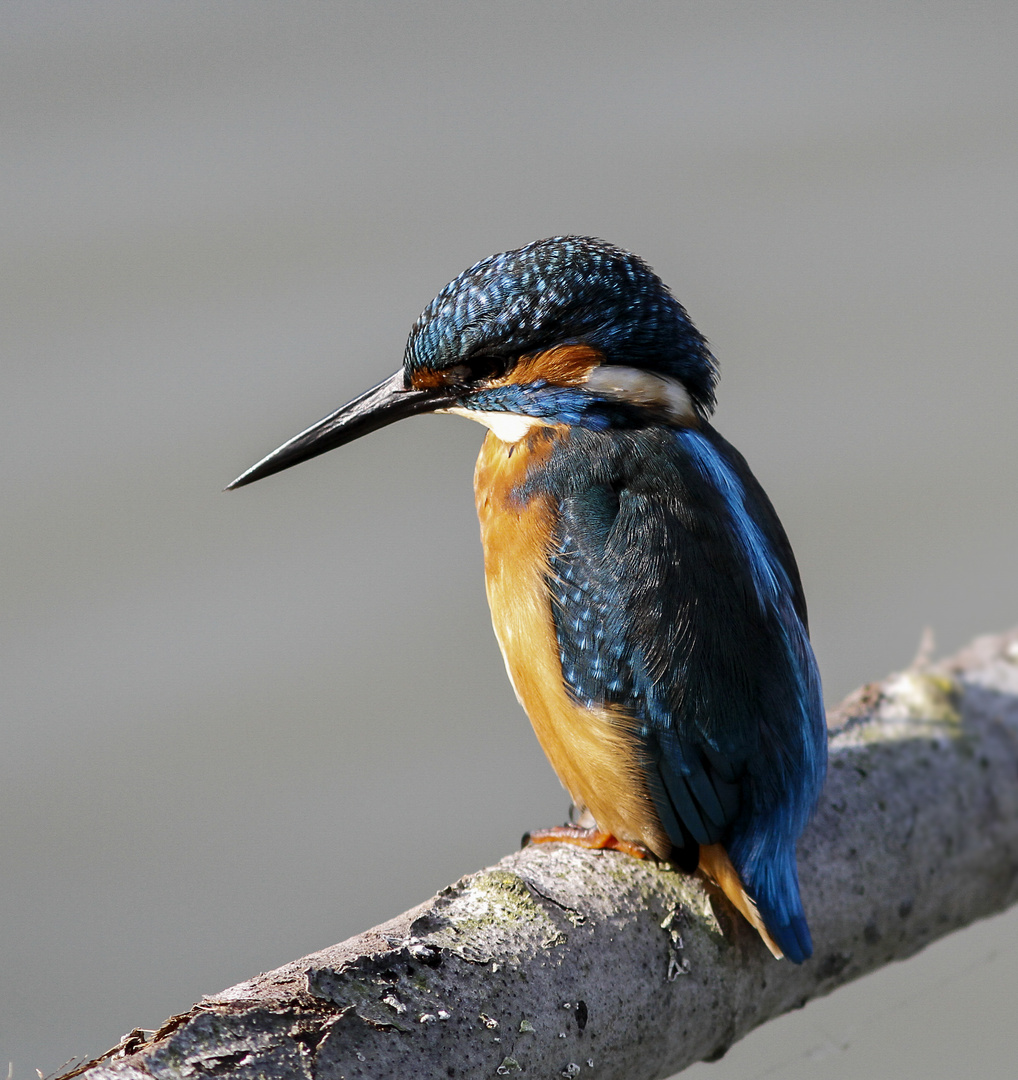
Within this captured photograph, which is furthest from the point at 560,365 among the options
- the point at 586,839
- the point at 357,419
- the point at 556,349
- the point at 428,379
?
the point at 586,839

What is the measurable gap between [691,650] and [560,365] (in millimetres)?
349

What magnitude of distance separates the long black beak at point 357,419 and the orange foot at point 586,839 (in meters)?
0.54

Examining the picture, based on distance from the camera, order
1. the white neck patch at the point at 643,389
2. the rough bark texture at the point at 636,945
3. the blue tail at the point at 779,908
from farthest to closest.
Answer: the white neck patch at the point at 643,389 < the blue tail at the point at 779,908 < the rough bark texture at the point at 636,945

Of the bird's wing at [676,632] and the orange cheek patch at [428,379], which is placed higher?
the orange cheek patch at [428,379]

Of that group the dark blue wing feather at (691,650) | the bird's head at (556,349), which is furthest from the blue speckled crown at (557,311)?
the dark blue wing feather at (691,650)

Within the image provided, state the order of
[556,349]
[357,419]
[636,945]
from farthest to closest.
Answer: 1. [357,419]
2. [556,349]
3. [636,945]

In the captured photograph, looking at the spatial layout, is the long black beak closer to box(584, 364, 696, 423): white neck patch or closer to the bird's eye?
the bird's eye

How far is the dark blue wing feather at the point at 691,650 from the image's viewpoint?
1173 mm

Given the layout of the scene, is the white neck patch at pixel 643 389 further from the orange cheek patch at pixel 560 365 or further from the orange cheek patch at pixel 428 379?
the orange cheek patch at pixel 428 379

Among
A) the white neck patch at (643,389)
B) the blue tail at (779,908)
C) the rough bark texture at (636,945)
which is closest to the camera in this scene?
the rough bark texture at (636,945)


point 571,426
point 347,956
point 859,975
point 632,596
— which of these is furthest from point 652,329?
point 859,975

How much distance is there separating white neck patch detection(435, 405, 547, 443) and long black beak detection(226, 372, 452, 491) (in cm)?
3

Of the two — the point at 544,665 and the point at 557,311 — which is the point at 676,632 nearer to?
the point at 544,665

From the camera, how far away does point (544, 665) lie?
4.14 ft
